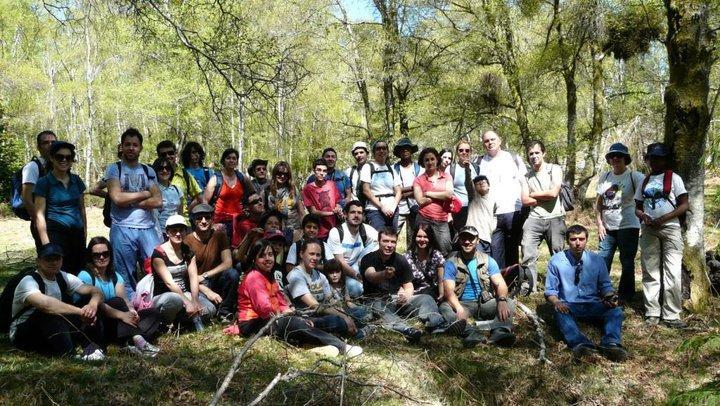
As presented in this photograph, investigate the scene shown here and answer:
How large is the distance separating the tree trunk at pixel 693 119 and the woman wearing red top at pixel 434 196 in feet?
8.62

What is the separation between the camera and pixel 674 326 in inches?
231

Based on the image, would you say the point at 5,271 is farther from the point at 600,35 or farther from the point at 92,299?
the point at 600,35

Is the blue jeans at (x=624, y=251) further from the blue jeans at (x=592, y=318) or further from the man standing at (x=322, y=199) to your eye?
the man standing at (x=322, y=199)

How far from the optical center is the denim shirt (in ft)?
19.0

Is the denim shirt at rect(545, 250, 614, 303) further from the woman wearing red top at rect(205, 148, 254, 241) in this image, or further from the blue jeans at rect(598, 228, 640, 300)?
the woman wearing red top at rect(205, 148, 254, 241)

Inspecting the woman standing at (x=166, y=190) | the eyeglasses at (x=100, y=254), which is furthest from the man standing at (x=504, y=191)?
the eyeglasses at (x=100, y=254)

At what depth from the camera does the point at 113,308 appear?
474 centimetres

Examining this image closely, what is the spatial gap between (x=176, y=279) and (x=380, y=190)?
116 inches

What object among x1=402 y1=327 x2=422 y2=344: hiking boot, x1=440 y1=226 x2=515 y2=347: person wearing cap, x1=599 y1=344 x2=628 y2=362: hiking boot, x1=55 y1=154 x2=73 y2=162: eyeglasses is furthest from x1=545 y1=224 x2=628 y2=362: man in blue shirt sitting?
x1=55 y1=154 x2=73 y2=162: eyeglasses

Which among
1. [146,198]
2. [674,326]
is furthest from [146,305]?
[674,326]

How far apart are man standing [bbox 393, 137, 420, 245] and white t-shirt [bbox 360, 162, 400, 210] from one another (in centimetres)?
15

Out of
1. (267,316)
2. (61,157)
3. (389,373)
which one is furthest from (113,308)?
(389,373)

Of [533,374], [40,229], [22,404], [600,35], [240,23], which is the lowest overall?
[533,374]

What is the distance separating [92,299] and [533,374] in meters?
3.96
